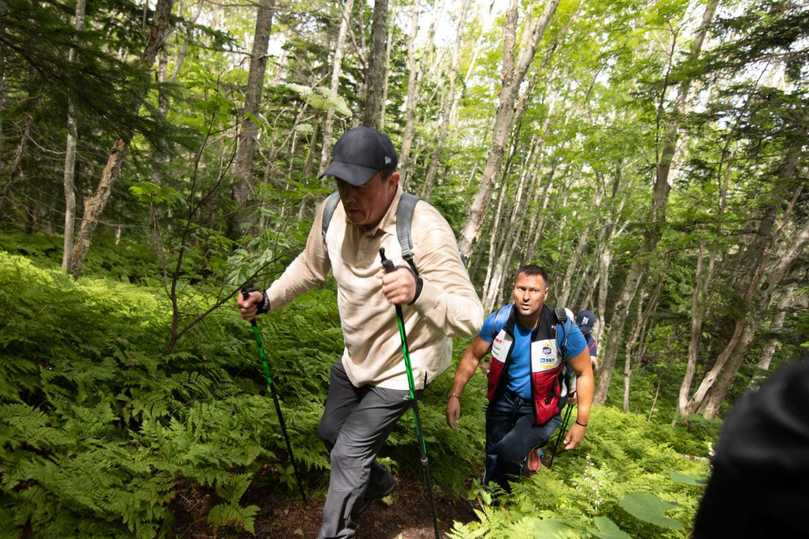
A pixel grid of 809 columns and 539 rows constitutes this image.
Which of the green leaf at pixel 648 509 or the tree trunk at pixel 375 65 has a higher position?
the tree trunk at pixel 375 65

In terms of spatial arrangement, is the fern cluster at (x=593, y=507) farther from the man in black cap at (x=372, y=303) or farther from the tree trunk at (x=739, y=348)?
the tree trunk at (x=739, y=348)

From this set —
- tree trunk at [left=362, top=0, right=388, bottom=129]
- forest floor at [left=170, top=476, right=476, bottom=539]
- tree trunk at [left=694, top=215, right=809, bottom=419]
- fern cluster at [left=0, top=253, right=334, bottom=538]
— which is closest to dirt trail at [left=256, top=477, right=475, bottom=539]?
forest floor at [left=170, top=476, right=476, bottom=539]

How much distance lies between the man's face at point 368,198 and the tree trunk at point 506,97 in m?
3.70

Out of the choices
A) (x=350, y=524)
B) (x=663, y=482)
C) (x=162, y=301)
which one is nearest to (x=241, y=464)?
(x=350, y=524)

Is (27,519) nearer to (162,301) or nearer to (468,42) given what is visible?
(162,301)

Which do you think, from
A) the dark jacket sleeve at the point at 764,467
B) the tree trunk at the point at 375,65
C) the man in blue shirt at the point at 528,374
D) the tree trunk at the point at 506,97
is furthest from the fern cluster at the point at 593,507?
the tree trunk at the point at 375,65

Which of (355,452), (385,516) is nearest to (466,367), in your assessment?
(385,516)

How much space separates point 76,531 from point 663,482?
493cm

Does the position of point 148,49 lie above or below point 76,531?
above

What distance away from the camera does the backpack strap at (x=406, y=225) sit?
249cm

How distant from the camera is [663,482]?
4242 mm

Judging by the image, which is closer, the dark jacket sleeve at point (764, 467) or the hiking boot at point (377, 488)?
the dark jacket sleeve at point (764, 467)

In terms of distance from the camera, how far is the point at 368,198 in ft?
8.05

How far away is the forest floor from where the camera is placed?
334 centimetres
